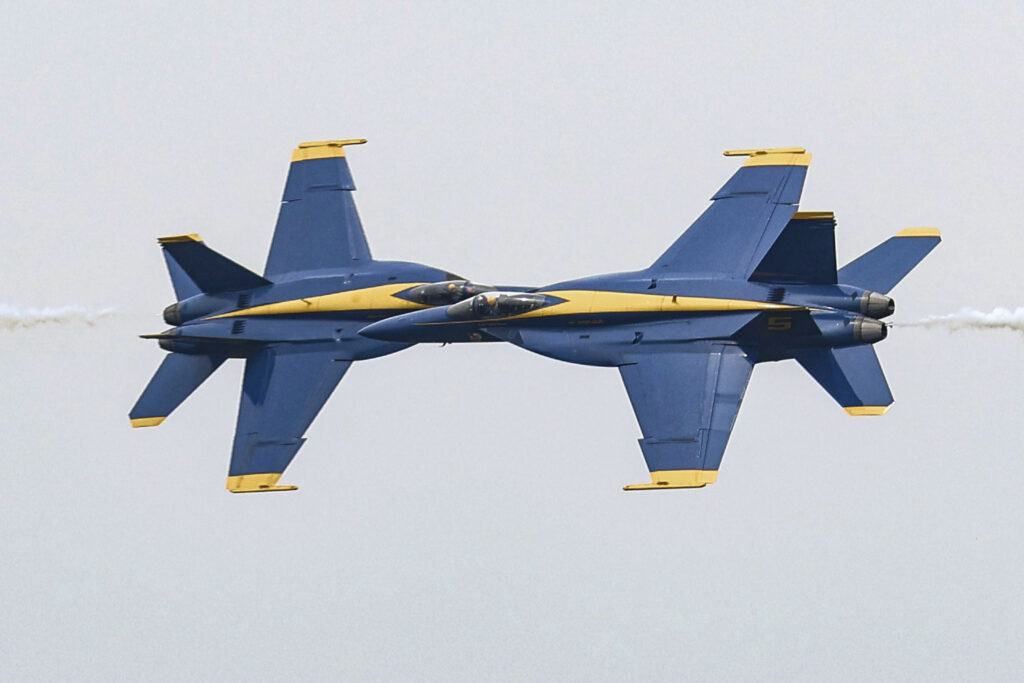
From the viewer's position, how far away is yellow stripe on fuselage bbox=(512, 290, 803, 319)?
45.9 m

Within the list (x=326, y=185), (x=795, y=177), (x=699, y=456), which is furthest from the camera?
(x=326, y=185)

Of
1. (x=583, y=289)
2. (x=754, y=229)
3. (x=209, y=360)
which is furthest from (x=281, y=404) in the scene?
(x=754, y=229)

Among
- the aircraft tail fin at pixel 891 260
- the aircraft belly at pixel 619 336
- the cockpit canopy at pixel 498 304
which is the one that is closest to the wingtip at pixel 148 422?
the cockpit canopy at pixel 498 304

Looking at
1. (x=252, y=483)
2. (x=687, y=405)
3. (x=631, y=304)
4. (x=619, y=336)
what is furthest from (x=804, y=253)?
(x=252, y=483)

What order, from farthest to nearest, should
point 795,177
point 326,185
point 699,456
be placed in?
point 326,185 → point 795,177 → point 699,456

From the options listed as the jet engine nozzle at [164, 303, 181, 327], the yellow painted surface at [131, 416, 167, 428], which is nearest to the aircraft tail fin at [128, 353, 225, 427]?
the yellow painted surface at [131, 416, 167, 428]

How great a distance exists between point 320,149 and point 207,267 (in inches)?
146

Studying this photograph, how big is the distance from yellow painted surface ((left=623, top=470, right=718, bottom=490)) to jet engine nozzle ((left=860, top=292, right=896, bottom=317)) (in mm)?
4357

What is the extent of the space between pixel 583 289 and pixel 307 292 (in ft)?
20.6

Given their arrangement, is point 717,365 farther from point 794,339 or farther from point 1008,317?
point 1008,317

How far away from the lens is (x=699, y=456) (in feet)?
147

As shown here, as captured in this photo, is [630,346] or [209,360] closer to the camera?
[630,346]

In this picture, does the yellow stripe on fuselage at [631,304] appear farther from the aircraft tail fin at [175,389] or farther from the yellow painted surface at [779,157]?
the aircraft tail fin at [175,389]

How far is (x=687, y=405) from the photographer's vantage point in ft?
149
